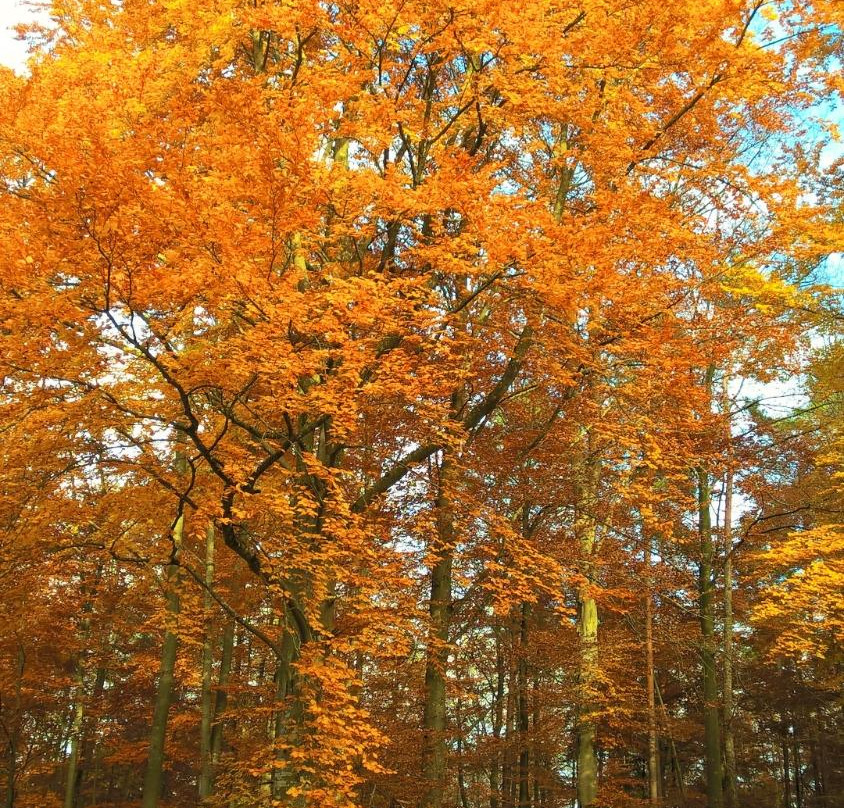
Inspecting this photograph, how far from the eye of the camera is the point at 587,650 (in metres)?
10.3

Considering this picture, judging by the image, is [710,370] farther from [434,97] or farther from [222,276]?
[222,276]

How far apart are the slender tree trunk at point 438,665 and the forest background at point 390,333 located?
6cm

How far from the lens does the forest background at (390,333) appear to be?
5.84 m

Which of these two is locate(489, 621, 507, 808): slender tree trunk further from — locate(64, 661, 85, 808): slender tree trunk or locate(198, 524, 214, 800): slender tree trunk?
locate(64, 661, 85, 808): slender tree trunk

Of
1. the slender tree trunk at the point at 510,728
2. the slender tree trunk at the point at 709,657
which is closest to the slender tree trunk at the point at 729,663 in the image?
the slender tree trunk at the point at 709,657

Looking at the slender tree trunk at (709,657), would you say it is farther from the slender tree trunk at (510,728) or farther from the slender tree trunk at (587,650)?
the slender tree trunk at (510,728)

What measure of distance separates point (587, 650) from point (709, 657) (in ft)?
13.6

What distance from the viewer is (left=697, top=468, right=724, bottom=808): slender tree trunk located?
12734 mm

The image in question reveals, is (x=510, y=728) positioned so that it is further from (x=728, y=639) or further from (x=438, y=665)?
(x=438, y=665)

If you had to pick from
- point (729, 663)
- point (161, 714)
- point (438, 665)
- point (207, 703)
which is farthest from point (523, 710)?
point (161, 714)

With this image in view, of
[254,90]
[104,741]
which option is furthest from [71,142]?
[104,741]

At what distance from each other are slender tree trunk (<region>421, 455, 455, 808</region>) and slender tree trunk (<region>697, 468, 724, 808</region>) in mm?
5375

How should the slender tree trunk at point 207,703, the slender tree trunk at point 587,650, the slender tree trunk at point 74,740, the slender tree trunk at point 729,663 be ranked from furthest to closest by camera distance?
the slender tree trunk at point 729,663
the slender tree trunk at point 74,740
the slender tree trunk at point 207,703
the slender tree trunk at point 587,650

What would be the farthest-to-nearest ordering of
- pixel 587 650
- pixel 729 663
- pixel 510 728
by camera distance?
pixel 510 728 → pixel 729 663 → pixel 587 650
